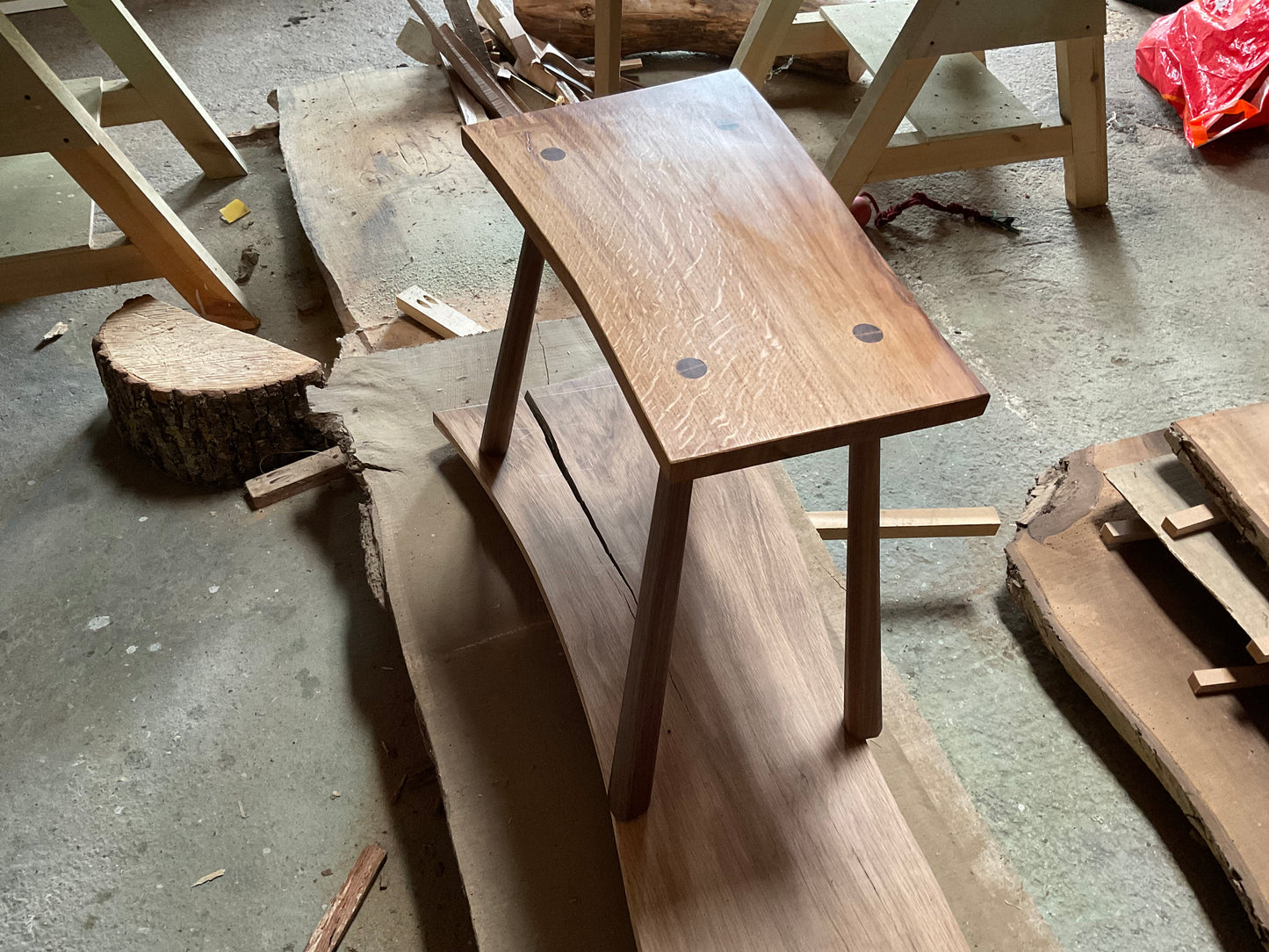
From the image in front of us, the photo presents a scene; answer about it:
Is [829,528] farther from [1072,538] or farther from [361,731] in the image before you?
[361,731]

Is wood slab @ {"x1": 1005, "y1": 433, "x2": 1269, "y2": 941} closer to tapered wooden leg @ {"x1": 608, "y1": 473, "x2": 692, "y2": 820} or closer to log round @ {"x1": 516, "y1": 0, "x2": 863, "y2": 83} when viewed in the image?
tapered wooden leg @ {"x1": 608, "y1": 473, "x2": 692, "y2": 820}

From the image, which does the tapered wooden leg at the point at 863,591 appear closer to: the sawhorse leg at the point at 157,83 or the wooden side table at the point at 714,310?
the wooden side table at the point at 714,310

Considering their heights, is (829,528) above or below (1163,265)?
below

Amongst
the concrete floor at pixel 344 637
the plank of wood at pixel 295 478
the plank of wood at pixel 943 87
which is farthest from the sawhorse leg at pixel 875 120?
the plank of wood at pixel 295 478

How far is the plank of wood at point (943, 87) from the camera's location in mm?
2674

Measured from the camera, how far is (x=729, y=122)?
143cm

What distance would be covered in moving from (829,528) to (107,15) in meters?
2.33

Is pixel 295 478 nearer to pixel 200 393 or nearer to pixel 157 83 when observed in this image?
pixel 200 393

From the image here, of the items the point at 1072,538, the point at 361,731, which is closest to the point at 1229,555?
the point at 1072,538

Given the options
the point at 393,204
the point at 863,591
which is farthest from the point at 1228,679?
the point at 393,204

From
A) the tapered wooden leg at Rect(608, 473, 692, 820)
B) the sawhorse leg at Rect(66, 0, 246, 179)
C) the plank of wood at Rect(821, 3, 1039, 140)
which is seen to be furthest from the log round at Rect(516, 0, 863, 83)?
the tapered wooden leg at Rect(608, 473, 692, 820)

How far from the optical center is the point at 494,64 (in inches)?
125

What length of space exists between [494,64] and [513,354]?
196 cm

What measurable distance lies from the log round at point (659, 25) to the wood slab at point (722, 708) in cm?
206
